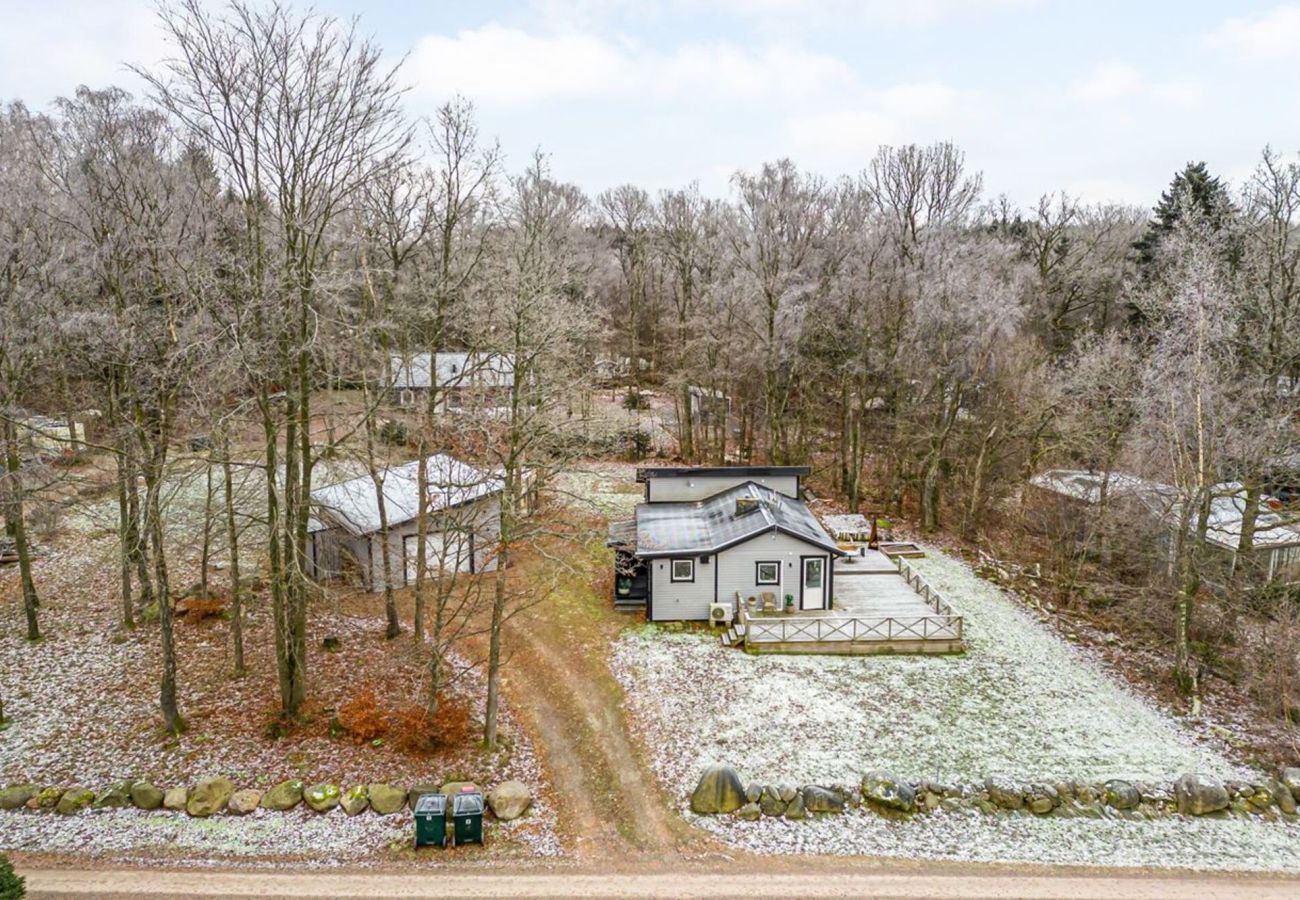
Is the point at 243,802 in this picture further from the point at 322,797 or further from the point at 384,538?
the point at 384,538

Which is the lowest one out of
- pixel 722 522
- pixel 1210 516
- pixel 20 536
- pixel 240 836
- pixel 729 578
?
pixel 240 836

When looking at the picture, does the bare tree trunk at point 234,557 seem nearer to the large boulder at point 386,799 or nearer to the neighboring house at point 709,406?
the large boulder at point 386,799

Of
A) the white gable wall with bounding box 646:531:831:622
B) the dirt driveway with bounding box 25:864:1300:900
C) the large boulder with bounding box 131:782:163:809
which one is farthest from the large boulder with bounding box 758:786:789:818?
the large boulder with bounding box 131:782:163:809

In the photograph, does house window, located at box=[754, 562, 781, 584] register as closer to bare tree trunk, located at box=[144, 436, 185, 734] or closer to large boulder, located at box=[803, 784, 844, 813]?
large boulder, located at box=[803, 784, 844, 813]

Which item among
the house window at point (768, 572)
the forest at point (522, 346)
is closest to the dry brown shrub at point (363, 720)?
the forest at point (522, 346)

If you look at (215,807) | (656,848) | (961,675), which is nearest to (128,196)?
(215,807)

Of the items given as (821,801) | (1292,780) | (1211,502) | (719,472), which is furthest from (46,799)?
(1211,502)
